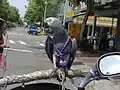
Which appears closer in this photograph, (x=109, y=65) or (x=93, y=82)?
(x=109, y=65)

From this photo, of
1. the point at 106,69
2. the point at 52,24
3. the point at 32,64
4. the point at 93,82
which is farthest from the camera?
the point at 32,64

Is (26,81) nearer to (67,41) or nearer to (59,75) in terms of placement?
(59,75)

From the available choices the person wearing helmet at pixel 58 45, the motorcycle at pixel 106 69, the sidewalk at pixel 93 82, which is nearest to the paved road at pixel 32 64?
the sidewalk at pixel 93 82

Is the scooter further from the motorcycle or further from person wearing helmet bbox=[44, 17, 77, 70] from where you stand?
person wearing helmet bbox=[44, 17, 77, 70]

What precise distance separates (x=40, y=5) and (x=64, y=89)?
73554 millimetres

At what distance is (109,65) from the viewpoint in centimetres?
248

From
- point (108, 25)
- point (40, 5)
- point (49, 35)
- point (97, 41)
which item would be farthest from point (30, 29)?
point (49, 35)

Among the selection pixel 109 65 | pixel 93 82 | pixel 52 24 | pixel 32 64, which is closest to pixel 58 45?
pixel 52 24

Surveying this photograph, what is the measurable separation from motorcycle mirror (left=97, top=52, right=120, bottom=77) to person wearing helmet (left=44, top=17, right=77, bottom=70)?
0.77 m

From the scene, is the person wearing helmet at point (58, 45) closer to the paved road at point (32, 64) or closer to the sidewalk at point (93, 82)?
the paved road at point (32, 64)

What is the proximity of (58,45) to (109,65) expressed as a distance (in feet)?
3.17

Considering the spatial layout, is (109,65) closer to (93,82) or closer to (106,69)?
(106,69)

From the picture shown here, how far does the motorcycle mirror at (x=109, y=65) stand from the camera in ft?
7.91

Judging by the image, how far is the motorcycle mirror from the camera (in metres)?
2.41
